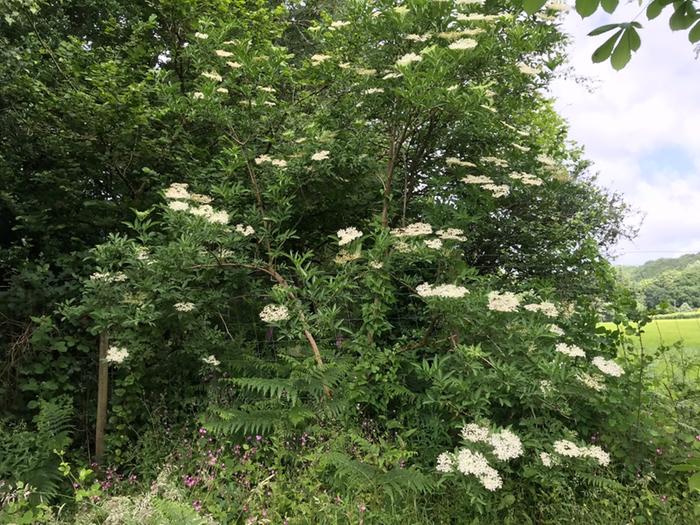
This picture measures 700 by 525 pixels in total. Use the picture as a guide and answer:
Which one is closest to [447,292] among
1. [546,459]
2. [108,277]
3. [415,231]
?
[415,231]

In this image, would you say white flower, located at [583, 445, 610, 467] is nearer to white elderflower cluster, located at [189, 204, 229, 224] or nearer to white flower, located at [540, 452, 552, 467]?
white flower, located at [540, 452, 552, 467]

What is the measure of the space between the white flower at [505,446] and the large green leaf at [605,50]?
1716mm

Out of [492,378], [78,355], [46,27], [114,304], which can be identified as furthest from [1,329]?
[492,378]

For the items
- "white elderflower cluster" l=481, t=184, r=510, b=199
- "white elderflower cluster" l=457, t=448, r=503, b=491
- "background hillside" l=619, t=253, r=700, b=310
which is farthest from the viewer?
"background hillside" l=619, t=253, r=700, b=310

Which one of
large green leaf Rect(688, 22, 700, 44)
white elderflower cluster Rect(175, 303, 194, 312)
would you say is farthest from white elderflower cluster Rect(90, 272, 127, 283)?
large green leaf Rect(688, 22, 700, 44)

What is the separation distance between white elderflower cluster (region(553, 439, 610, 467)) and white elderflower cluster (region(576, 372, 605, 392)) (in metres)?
0.34

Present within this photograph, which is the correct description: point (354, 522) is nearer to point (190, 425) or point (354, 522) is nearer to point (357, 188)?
point (190, 425)

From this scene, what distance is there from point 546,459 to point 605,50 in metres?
1.92

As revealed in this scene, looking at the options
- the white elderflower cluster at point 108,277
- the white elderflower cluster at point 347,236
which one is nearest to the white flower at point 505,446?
the white elderflower cluster at point 347,236

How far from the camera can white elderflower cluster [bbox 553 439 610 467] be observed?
223 centimetres

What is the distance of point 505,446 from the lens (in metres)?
2.17

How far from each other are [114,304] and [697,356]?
15.2 ft

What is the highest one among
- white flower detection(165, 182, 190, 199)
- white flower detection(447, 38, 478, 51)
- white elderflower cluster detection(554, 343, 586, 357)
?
white flower detection(447, 38, 478, 51)

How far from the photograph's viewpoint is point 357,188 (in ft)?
12.8
